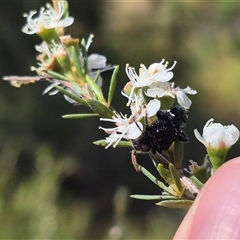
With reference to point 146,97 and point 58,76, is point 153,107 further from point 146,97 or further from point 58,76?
point 58,76

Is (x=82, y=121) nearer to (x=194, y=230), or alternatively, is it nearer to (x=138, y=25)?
(x=138, y=25)

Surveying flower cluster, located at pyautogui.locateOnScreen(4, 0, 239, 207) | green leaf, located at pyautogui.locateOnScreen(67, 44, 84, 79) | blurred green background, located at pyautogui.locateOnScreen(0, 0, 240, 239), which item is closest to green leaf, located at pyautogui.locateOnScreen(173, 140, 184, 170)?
flower cluster, located at pyautogui.locateOnScreen(4, 0, 239, 207)

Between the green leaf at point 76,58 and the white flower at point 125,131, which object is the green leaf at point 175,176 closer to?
the white flower at point 125,131

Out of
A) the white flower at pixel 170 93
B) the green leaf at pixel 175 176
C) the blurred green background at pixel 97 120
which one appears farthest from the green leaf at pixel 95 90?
the blurred green background at pixel 97 120

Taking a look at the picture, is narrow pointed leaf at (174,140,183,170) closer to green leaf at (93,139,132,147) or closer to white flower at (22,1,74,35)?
green leaf at (93,139,132,147)

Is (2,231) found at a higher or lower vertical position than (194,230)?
lower

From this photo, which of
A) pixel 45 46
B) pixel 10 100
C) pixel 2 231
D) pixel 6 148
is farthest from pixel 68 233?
pixel 45 46

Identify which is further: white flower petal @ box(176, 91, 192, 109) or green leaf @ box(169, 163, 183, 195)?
white flower petal @ box(176, 91, 192, 109)
